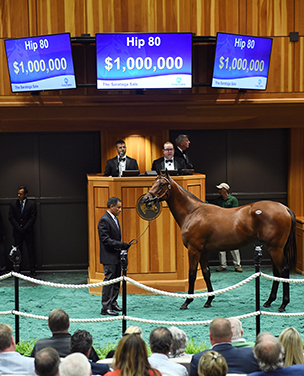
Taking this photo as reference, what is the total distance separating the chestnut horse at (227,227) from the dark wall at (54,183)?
3.21 m

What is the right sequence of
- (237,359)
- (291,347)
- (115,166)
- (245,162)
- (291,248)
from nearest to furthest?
(291,347), (237,359), (291,248), (115,166), (245,162)

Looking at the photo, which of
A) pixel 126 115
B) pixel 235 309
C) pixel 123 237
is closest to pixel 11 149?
pixel 126 115

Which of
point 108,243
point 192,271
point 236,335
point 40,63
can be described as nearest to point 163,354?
point 236,335

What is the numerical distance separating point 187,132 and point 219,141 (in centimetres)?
69

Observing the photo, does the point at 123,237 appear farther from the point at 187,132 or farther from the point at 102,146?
the point at 187,132

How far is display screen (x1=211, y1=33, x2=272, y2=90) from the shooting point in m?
8.91

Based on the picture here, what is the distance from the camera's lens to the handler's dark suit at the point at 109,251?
23.8ft

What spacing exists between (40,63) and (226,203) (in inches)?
167

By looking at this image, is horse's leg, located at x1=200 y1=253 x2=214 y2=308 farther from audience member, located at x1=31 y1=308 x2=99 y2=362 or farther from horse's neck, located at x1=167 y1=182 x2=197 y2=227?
audience member, located at x1=31 y1=308 x2=99 y2=362

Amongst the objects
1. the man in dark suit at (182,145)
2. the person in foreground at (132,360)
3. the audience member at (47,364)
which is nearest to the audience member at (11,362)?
the audience member at (47,364)

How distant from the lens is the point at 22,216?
9.98 m

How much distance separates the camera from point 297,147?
10.7 meters

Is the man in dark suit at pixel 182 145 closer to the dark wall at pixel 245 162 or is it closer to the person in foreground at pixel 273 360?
the dark wall at pixel 245 162

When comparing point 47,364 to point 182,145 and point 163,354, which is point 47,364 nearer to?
point 163,354
